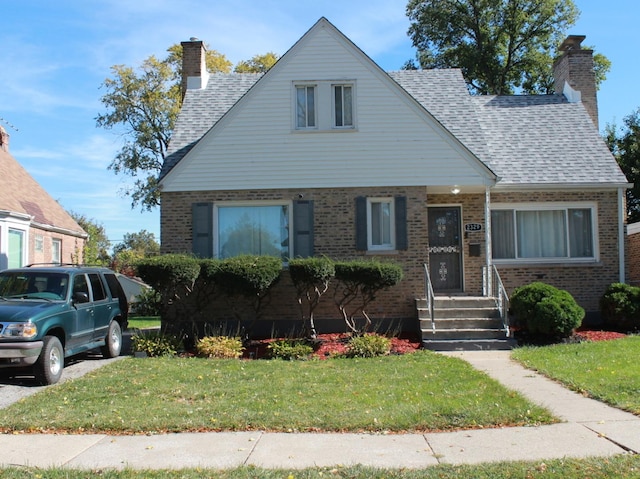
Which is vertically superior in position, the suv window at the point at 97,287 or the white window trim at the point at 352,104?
the white window trim at the point at 352,104

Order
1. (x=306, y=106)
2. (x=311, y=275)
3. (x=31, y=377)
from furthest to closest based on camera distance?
(x=306, y=106) < (x=311, y=275) < (x=31, y=377)

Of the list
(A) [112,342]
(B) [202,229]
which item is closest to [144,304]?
(B) [202,229]

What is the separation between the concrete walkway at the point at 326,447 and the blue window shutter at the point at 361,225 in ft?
25.4

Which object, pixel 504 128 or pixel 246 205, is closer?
pixel 246 205

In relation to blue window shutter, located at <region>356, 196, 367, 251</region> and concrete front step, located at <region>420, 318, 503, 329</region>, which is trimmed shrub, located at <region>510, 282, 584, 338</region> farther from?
blue window shutter, located at <region>356, 196, 367, 251</region>

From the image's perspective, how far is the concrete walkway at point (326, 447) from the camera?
5531 mm

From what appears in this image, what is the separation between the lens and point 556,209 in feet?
50.8

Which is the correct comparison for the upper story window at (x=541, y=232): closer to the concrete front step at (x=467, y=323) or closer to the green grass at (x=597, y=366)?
the concrete front step at (x=467, y=323)

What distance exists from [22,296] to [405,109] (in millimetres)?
9260

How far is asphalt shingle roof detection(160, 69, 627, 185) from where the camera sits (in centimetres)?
1523

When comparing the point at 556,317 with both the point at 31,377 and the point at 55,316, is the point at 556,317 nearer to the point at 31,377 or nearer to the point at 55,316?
the point at 55,316

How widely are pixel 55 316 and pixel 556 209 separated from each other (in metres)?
12.2

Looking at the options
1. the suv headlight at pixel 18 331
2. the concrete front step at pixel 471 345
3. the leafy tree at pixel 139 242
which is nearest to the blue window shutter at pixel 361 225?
the concrete front step at pixel 471 345

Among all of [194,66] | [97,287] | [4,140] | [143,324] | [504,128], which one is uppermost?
[194,66]
